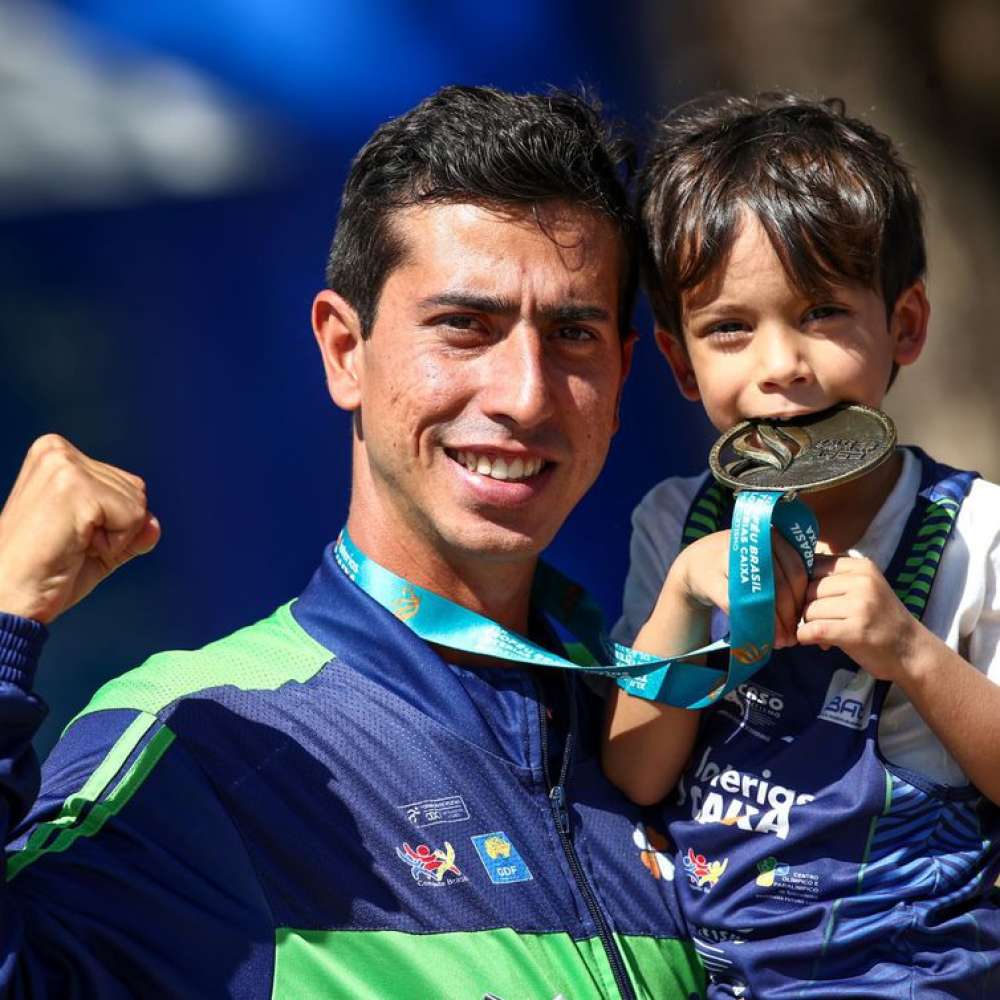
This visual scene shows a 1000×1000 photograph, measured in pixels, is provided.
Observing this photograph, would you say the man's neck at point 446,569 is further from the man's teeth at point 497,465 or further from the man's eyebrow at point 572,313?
the man's eyebrow at point 572,313

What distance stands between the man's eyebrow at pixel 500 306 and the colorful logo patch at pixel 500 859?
34.2 inches

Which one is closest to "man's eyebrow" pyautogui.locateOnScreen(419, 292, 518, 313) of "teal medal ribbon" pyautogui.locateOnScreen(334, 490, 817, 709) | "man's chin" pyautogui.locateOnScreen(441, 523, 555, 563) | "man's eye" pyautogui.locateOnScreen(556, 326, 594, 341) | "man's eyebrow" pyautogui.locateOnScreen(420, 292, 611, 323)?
"man's eyebrow" pyautogui.locateOnScreen(420, 292, 611, 323)

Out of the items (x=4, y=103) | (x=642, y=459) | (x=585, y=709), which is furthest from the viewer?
(x=642, y=459)

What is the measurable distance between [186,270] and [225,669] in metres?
1.06

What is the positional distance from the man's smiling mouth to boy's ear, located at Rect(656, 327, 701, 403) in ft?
1.08

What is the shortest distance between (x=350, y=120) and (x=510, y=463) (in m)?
1.18

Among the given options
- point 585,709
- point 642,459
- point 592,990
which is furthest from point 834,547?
point 642,459

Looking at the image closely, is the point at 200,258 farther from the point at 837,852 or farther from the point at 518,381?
the point at 837,852

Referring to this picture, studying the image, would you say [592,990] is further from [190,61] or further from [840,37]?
[840,37]

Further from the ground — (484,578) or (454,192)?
(454,192)

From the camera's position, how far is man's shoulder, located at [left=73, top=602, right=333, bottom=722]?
2.55m

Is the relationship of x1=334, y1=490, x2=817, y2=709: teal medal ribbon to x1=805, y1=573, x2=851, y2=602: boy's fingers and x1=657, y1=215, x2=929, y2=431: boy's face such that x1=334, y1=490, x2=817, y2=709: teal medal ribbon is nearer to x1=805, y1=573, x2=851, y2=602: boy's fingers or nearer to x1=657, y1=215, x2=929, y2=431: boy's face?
x1=805, y1=573, x2=851, y2=602: boy's fingers

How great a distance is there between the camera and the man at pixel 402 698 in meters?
2.19

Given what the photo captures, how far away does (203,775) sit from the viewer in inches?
95.2
